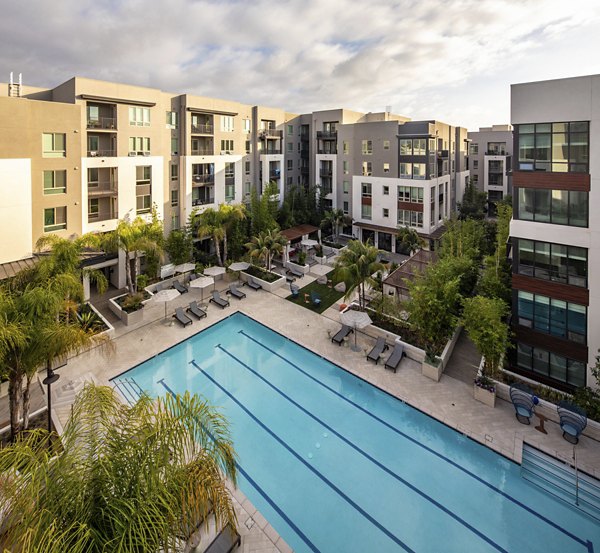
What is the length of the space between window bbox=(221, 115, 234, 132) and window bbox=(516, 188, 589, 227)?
2588 cm

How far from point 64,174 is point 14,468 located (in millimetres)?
22378

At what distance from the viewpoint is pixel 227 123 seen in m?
33.8

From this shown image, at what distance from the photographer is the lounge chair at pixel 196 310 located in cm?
2245

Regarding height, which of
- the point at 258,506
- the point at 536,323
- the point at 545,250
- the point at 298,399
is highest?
the point at 545,250

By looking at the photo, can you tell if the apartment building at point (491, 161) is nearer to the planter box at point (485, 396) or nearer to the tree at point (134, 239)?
the planter box at point (485, 396)

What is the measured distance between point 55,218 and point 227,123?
17.5 metres

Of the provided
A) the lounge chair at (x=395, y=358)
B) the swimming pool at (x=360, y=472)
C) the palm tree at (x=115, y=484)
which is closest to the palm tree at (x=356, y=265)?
the lounge chair at (x=395, y=358)

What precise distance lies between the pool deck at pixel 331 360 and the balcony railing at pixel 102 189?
837 centimetres

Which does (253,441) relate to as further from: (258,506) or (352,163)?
(352,163)

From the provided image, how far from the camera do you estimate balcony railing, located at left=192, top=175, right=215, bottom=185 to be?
31169 millimetres

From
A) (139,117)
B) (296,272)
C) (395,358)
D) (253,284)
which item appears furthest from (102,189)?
(395,358)

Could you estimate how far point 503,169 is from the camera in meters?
50.9

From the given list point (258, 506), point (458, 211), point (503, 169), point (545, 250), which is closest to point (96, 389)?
point (258, 506)

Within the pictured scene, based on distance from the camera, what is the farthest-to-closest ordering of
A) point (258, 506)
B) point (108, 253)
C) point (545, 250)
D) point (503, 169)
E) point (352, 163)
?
1. point (503, 169)
2. point (352, 163)
3. point (108, 253)
4. point (545, 250)
5. point (258, 506)
